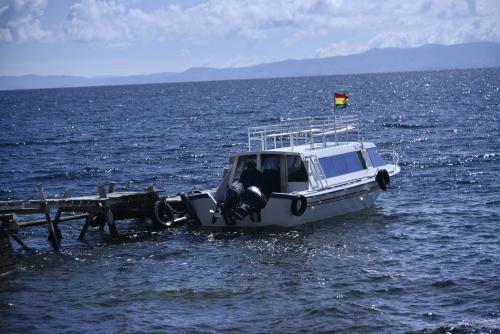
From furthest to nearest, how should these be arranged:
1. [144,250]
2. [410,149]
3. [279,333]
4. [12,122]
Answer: [12,122], [410,149], [144,250], [279,333]

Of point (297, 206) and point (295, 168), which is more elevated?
point (295, 168)

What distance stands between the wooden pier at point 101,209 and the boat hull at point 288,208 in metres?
1.44

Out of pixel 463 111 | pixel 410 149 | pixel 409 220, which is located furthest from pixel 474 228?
pixel 463 111

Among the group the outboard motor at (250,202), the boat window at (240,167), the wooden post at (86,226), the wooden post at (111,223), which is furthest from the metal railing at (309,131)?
the wooden post at (86,226)

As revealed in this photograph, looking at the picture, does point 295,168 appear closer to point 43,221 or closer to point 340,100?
point 340,100

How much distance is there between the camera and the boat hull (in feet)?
92.6

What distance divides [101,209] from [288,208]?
692 centimetres

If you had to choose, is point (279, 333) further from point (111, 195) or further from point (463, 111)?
point (463, 111)

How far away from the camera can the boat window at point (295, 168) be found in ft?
97.7

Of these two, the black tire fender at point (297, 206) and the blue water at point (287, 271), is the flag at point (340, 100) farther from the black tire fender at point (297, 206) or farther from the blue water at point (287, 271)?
the black tire fender at point (297, 206)

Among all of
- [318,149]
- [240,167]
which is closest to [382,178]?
[318,149]

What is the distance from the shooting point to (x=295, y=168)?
29.9 metres

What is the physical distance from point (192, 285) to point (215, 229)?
765 cm

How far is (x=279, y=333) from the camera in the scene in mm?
17609
